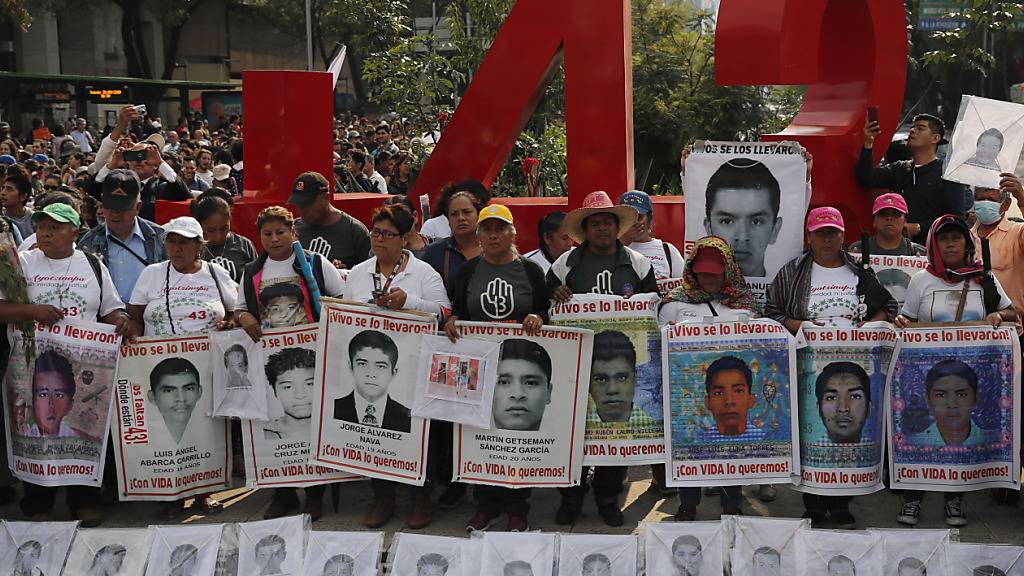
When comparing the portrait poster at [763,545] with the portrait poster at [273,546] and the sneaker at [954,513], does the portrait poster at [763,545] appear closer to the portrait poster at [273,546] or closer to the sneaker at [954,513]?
the sneaker at [954,513]

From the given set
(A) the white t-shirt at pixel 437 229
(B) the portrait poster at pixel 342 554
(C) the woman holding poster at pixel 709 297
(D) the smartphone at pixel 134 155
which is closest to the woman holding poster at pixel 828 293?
(C) the woman holding poster at pixel 709 297

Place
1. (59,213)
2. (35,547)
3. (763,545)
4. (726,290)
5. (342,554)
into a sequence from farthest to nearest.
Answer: (59,213) < (726,290) < (35,547) < (342,554) < (763,545)

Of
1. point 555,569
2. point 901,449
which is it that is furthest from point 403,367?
point 901,449

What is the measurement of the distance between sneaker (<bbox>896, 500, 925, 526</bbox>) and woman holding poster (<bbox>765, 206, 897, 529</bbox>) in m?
0.26

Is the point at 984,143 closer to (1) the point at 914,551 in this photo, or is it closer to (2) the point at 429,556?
(1) the point at 914,551

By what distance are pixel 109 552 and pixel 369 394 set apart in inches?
61.0

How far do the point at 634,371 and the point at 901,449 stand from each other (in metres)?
1.45

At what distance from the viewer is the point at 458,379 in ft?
20.4

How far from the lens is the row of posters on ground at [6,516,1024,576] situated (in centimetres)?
520

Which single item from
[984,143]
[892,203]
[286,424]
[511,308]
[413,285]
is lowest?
[286,424]

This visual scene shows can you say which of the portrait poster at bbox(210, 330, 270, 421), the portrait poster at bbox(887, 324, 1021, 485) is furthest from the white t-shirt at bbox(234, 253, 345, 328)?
the portrait poster at bbox(887, 324, 1021, 485)

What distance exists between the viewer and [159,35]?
5262 cm

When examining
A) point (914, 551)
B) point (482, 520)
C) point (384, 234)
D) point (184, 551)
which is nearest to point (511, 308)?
point (384, 234)

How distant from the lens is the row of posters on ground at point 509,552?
520 centimetres
